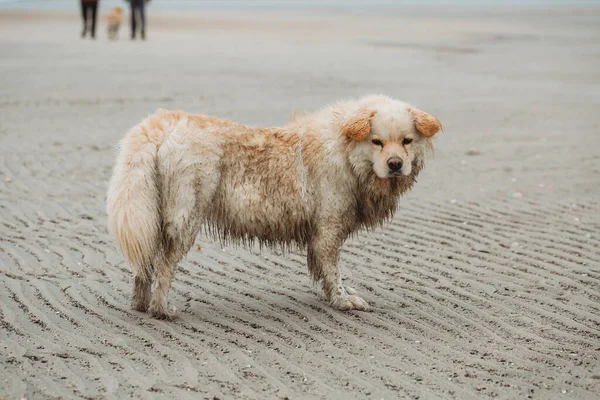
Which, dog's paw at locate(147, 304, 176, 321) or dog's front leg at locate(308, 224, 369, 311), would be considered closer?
dog's paw at locate(147, 304, 176, 321)

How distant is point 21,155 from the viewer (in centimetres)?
1217

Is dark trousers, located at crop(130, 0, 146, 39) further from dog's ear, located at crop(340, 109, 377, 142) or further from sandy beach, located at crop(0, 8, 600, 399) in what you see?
dog's ear, located at crop(340, 109, 377, 142)

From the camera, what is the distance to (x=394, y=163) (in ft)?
21.2

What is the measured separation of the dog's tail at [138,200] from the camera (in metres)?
6.23

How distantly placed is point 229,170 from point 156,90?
12601mm

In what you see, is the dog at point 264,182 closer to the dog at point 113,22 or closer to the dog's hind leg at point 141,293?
the dog's hind leg at point 141,293

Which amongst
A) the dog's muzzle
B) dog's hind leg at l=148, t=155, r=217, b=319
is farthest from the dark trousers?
the dog's muzzle

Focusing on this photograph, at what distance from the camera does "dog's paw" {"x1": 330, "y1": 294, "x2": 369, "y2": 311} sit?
22.4 ft

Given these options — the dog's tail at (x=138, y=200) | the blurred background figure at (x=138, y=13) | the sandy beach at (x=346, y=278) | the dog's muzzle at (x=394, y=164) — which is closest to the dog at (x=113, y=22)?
the blurred background figure at (x=138, y=13)

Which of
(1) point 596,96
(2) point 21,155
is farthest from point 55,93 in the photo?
(1) point 596,96

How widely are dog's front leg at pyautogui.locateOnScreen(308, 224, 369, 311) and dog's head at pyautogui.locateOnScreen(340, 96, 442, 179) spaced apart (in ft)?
1.86

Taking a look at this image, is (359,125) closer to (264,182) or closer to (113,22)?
(264,182)

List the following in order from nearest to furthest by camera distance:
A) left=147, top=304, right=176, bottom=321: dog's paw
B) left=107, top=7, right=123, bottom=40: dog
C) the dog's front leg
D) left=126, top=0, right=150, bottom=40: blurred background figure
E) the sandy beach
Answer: the sandy beach
left=147, top=304, right=176, bottom=321: dog's paw
the dog's front leg
left=107, top=7, right=123, bottom=40: dog
left=126, top=0, right=150, bottom=40: blurred background figure

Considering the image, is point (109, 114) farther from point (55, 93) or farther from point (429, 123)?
point (429, 123)
